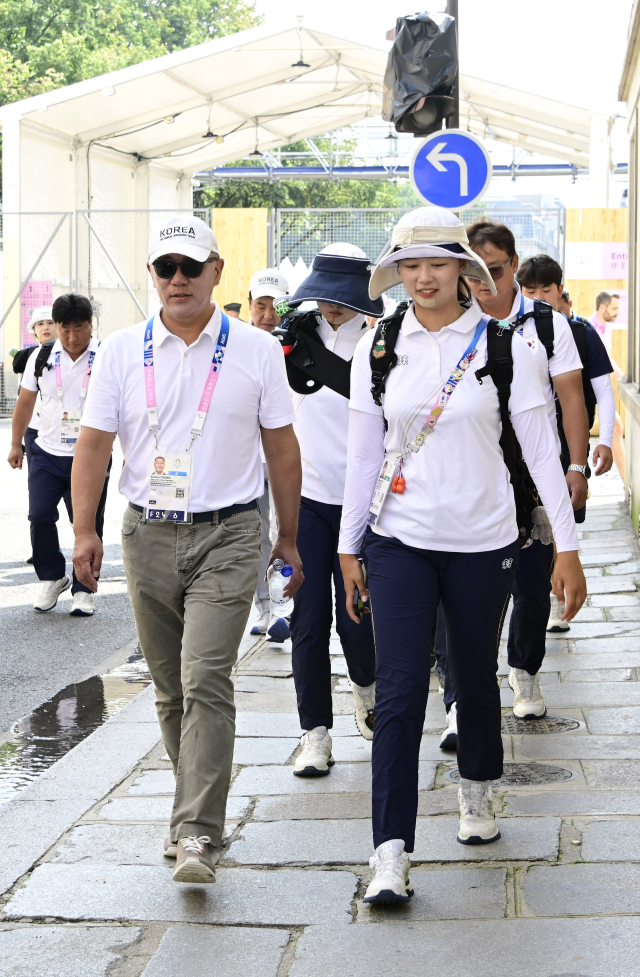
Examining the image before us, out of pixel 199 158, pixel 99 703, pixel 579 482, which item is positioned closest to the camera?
pixel 579 482

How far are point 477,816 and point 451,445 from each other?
1.21m

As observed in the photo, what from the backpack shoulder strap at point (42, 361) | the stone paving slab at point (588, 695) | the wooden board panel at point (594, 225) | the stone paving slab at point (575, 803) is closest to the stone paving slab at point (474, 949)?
the stone paving slab at point (575, 803)

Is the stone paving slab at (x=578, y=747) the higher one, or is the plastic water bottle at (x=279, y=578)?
the plastic water bottle at (x=279, y=578)

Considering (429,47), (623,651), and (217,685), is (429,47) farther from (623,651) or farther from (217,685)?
(217,685)

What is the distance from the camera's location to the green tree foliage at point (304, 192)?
5694 cm

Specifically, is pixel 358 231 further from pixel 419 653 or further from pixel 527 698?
pixel 419 653

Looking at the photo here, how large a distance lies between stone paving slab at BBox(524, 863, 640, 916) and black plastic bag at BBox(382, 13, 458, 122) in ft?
24.4

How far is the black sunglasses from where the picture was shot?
13.1 ft

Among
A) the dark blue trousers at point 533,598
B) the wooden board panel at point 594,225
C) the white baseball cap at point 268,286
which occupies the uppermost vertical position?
the wooden board panel at point 594,225

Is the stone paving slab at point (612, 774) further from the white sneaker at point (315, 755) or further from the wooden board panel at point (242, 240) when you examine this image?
the wooden board panel at point (242, 240)

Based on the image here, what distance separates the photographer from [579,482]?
6062 millimetres

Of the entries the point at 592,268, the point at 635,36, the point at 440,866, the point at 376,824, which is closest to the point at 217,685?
the point at 376,824

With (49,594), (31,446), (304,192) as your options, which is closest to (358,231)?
(31,446)

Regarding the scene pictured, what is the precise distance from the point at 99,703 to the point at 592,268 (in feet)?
51.9
